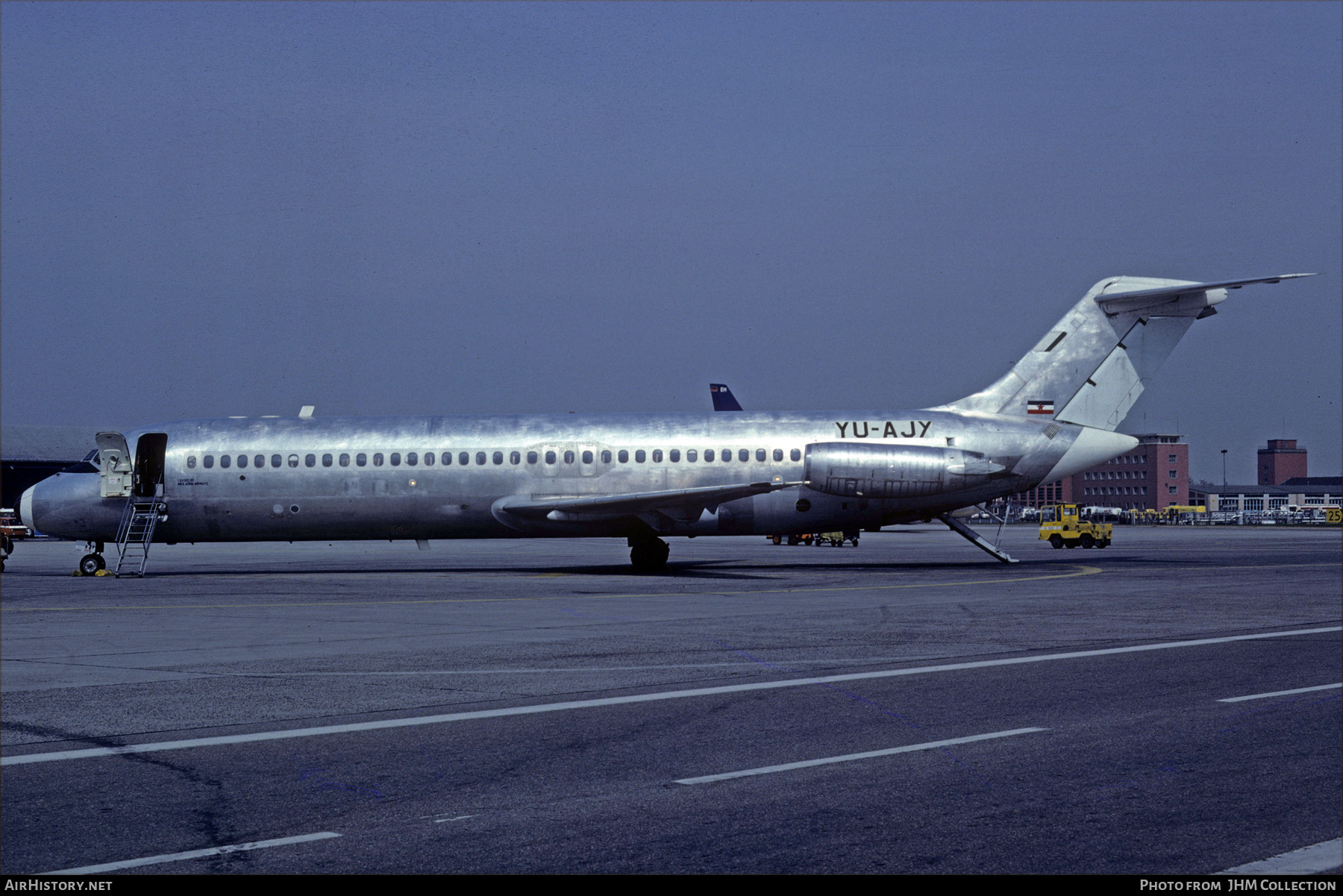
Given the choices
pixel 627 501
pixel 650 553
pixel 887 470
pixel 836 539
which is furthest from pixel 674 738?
pixel 836 539

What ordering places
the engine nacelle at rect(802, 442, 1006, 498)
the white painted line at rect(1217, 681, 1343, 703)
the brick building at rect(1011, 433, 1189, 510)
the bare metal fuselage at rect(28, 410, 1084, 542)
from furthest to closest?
the brick building at rect(1011, 433, 1189, 510)
the bare metal fuselage at rect(28, 410, 1084, 542)
the engine nacelle at rect(802, 442, 1006, 498)
the white painted line at rect(1217, 681, 1343, 703)

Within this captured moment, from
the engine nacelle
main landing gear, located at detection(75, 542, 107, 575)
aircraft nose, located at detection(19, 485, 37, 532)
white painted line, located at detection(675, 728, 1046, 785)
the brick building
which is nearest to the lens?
white painted line, located at detection(675, 728, 1046, 785)

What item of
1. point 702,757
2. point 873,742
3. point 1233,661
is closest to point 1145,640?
point 1233,661

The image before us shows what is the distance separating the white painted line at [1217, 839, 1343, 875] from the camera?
592 centimetres

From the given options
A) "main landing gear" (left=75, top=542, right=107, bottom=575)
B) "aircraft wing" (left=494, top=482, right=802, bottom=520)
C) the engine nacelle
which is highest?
the engine nacelle

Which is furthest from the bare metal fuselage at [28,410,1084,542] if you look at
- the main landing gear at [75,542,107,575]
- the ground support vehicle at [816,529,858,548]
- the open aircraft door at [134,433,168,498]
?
the ground support vehicle at [816,529,858,548]

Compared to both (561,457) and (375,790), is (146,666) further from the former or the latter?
(561,457)

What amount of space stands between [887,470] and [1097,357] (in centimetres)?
680

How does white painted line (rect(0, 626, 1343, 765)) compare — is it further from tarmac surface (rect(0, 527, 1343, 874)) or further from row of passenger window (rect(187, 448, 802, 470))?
row of passenger window (rect(187, 448, 802, 470))

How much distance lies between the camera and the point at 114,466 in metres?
32.7

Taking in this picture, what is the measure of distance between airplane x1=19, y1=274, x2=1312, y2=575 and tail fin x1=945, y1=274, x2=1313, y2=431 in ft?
0.15

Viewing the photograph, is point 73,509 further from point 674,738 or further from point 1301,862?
point 1301,862

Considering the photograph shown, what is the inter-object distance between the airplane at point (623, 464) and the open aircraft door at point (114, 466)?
4 cm

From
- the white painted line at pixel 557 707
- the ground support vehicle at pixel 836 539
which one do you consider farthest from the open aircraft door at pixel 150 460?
the ground support vehicle at pixel 836 539
